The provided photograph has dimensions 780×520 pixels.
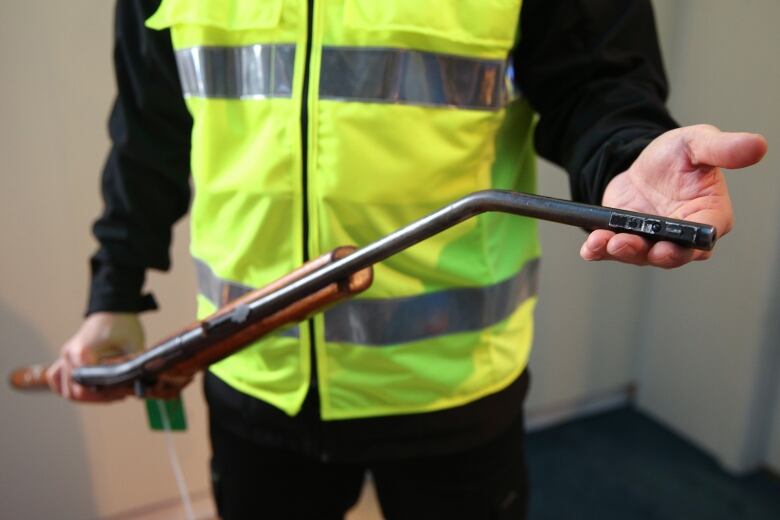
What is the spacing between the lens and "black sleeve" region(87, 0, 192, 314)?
30.6 inches

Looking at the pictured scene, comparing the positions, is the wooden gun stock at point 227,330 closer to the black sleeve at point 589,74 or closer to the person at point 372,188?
the person at point 372,188

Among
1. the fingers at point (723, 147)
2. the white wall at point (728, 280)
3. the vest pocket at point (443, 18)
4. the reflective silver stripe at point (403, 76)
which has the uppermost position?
the vest pocket at point (443, 18)

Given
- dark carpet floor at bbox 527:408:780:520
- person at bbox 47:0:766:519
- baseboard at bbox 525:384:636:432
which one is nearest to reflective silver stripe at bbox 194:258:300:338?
person at bbox 47:0:766:519

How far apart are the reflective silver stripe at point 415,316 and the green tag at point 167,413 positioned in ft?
0.98

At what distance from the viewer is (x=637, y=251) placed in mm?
421

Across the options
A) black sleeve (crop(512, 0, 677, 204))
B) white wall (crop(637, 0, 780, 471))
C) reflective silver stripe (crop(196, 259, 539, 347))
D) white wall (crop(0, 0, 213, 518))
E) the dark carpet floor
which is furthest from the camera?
the dark carpet floor

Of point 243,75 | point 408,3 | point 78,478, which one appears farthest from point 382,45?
point 78,478

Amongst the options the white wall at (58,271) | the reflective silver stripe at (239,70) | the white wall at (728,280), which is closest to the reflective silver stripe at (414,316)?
the reflective silver stripe at (239,70)

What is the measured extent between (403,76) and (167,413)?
1.94 ft

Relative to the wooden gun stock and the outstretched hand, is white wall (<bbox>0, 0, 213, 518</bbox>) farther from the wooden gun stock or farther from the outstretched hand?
the outstretched hand

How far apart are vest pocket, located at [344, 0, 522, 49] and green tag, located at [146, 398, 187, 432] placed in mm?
581

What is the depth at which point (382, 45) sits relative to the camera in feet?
2.02

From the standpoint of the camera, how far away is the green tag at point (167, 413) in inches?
35.8

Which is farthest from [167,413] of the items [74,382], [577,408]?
[577,408]
